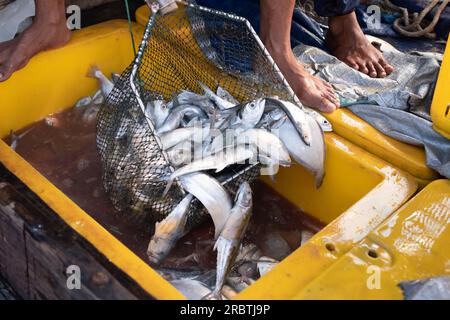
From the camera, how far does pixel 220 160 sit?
2.33 m

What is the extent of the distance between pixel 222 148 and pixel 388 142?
76 cm

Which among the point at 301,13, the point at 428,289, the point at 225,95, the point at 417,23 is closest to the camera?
the point at 428,289

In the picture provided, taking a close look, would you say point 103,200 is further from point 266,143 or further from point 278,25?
point 278,25

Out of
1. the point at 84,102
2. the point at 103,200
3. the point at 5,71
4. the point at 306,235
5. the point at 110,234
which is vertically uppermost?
the point at 5,71

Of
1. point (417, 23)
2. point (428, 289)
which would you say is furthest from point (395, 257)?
point (417, 23)

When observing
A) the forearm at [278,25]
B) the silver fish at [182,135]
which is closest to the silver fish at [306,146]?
the silver fish at [182,135]

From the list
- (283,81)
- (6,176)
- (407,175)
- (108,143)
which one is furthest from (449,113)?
(6,176)

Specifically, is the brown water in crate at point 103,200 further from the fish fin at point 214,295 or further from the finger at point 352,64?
the finger at point 352,64

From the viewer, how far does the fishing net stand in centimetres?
237

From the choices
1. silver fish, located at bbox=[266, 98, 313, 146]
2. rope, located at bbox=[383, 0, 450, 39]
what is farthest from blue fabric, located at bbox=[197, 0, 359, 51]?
silver fish, located at bbox=[266, 98, 313, 146]

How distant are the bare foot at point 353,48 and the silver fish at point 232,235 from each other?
129 cm

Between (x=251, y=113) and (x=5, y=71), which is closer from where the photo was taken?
(x=251, y=113)

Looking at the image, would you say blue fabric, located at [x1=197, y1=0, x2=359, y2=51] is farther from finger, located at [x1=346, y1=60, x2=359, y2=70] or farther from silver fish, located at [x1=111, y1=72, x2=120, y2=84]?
silver fish, located at [x1=111, y1=72, x2=120, y2=84]

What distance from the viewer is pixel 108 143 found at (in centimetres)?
256
